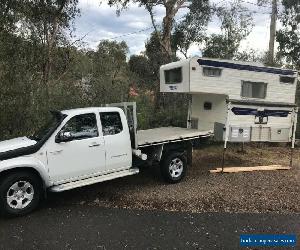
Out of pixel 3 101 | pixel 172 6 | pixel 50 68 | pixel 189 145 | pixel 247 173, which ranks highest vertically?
pixel 172 6

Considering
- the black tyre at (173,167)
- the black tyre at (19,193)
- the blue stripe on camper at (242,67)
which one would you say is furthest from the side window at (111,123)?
the blue stripe on camper at (242,67)

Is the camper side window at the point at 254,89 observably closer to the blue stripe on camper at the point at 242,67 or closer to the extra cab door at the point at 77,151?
the blue stripe on camper at the point at 242,67

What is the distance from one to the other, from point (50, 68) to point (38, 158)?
891 centimetres

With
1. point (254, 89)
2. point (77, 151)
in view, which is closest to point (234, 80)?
point (254, 89)

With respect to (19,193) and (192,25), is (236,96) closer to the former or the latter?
(19,193)

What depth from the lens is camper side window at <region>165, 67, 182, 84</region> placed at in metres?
10.2

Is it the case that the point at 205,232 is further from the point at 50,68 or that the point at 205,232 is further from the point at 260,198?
the point at 50,68

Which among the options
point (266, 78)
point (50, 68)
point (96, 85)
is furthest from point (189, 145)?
point (50, 68)

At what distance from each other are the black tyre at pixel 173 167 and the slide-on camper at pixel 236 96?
1.62m

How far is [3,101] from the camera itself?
35.1ft

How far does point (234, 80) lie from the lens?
33.8 ft

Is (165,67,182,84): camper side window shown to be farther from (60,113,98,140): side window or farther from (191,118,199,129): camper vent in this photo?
(60,113,98,140): side window

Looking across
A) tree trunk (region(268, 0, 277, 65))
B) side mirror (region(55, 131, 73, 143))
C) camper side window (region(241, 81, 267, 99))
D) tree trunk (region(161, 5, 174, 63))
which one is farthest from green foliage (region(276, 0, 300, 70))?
side mirror (region(55, 131, 73, 143))

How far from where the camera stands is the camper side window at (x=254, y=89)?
1055 cm
